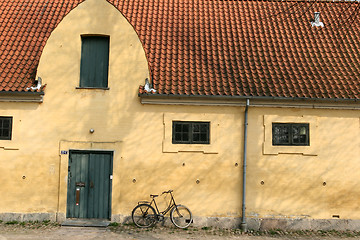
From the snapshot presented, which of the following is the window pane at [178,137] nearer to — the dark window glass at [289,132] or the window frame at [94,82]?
the window frame at [94,82]

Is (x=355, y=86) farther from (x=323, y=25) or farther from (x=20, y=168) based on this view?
(x=20, y=168)

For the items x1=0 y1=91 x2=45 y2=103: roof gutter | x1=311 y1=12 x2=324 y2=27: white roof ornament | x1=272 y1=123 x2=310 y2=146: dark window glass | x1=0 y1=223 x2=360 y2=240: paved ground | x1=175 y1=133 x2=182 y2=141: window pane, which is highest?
x1=311 y1=12 x2=324 y2=27: white roof ornament

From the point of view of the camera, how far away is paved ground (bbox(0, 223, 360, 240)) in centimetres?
909

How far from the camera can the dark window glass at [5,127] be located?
10.4 metres

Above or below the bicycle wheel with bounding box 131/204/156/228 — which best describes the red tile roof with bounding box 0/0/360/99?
above

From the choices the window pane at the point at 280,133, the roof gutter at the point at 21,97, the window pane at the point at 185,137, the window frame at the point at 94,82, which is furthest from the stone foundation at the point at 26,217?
the window pane at the point at 280,133

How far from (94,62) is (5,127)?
343 centimetres

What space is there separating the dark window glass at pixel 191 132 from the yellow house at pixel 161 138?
0.03m

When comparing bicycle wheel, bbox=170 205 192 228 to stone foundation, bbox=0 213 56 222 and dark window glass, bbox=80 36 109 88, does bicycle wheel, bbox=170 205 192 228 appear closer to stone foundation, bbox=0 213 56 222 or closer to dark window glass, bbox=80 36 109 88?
stone foundation, bbox=0 213 56 222

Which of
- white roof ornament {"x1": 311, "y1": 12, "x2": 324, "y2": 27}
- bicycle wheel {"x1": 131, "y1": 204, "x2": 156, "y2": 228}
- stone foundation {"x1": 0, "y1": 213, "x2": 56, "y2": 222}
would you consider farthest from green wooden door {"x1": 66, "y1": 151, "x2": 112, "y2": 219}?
white roof ornament {"x1": 311, "y1": 12, "x2": 324, "y2": 27}

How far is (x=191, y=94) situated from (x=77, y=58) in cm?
382

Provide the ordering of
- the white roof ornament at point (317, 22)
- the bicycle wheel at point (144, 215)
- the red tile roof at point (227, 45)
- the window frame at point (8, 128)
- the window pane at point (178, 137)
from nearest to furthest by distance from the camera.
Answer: the bicycle wheel at point (144, 215), the window frame at point (8, 128), the window pane at point (178, 137), the red tile roof at point (227, 45), the white roof ornament at point (317, 22)

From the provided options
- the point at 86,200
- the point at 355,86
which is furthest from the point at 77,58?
the point at 355,86

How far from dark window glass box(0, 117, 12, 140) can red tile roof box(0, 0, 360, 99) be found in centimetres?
102
